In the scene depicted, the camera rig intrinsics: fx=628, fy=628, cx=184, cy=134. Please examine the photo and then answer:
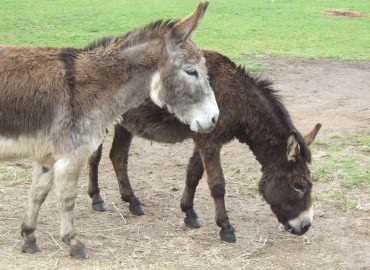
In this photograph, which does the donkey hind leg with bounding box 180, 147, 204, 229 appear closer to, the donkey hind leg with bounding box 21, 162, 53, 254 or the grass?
the donkey hind leg with bounding box 21, 162, 53, 254

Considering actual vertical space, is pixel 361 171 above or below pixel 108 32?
above

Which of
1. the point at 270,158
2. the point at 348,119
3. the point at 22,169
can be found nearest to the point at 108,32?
the point at 348,119

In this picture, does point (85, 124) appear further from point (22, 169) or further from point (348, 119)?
point (348, 119)

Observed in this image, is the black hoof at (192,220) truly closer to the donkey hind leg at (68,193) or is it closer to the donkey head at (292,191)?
the donkey head at (292,191)

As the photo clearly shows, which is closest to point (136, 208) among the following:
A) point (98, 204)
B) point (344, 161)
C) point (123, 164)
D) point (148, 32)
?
point (98, 204)

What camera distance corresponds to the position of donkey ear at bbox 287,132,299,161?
575 centimetres

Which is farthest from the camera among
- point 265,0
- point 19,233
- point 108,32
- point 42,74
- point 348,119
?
point 265,0

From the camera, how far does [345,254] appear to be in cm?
584

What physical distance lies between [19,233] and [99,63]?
1.83 m

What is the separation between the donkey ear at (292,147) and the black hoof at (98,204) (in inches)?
82.5

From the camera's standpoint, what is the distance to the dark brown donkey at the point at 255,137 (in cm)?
588

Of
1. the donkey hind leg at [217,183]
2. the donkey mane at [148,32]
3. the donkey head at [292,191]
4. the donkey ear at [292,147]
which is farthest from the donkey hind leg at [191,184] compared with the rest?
the donkey mane at [148,32]

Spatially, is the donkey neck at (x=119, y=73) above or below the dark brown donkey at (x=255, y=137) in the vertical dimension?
above

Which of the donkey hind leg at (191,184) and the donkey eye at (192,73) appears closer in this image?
the donkey eye at (192,73)
